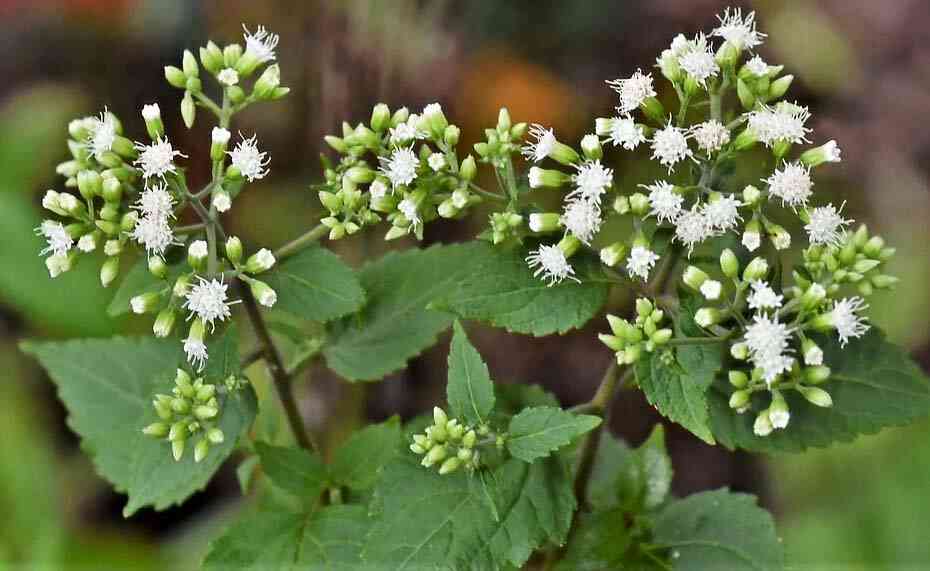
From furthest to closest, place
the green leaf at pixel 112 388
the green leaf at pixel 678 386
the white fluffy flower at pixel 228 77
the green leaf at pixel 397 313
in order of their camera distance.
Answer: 1. the green leaf at pixel 112 388
2. the green leaf at pixel 397 313
3. the white fluffy flower at pixel 228 77
4. the green leaf at pixel 678 386

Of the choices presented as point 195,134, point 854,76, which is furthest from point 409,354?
point 854,76

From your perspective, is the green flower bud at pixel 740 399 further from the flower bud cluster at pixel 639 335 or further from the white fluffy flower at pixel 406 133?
the white fluffy flower at pixel 406 133

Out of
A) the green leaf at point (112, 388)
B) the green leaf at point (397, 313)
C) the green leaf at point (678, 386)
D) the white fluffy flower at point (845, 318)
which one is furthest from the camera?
the green leaf at point (112, 388)

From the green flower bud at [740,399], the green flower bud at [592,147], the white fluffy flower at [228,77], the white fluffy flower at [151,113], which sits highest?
the green flower bud at [592,147]

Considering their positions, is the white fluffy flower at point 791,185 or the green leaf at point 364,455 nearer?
the white fluffy flower at point 791,185

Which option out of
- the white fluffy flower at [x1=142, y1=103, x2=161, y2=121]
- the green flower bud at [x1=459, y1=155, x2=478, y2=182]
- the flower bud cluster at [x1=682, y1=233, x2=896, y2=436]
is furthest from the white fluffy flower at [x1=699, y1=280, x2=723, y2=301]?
the white fluffy flower at [x1=142, y1=103, x2=161, y2=121]

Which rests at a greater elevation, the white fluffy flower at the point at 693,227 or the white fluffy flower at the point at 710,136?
the white fluffy flower at the point at 710,136

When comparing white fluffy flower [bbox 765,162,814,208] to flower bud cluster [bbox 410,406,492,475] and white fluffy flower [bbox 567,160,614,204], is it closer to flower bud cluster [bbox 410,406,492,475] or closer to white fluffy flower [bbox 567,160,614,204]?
white fluffy flower [bbox 567,160,614,204]

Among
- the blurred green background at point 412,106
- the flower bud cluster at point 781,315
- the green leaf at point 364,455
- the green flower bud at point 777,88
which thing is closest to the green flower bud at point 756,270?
the flower bud cluster at point 781,315
